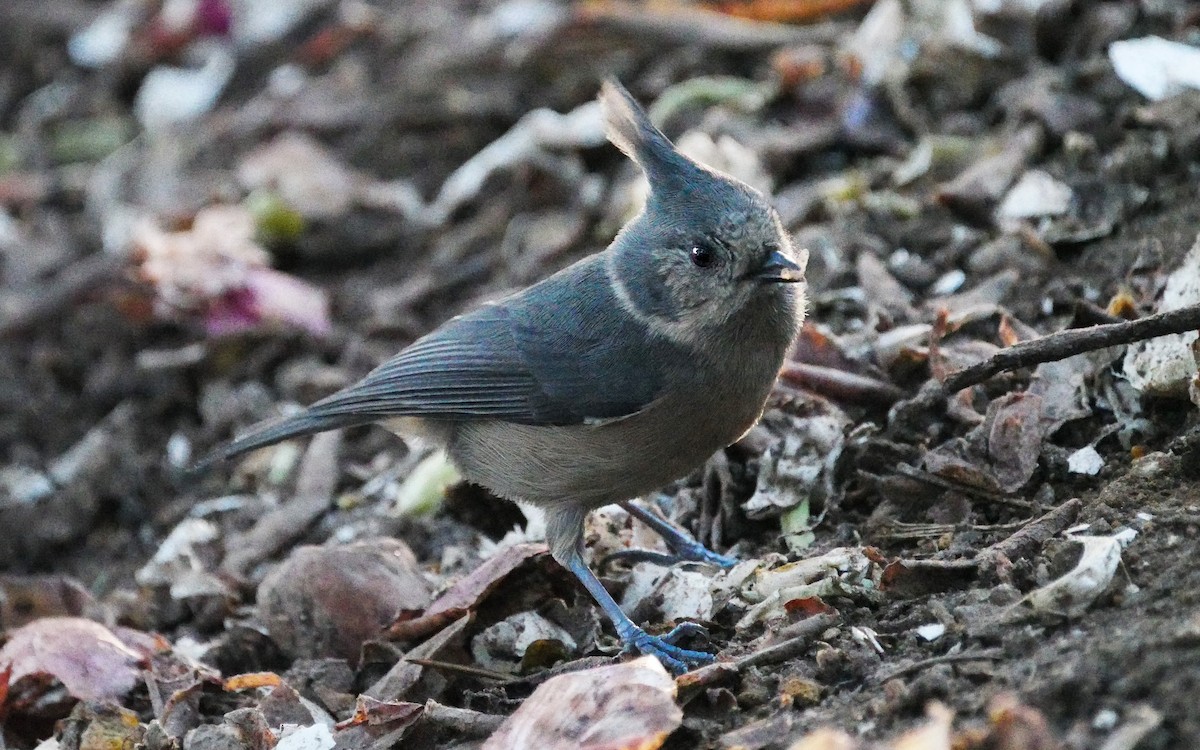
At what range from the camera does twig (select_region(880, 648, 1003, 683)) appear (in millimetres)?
2809

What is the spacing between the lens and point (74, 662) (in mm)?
3941

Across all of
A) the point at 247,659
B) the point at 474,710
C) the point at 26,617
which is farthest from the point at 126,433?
the point at 474,710

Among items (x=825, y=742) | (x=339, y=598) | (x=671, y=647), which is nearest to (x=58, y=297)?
(x=339, y=598)

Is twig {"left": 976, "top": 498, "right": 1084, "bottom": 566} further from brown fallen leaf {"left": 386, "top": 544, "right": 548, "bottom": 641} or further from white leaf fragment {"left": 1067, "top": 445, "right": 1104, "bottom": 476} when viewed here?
brown fallen leaf {"left": 386, "top": 544, "right": 548, "bottom": 641}

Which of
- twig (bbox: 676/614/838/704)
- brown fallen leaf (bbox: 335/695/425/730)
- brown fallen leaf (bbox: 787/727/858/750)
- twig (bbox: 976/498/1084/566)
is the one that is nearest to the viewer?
brown fallen leaf (bbox: 787/727/858/750)

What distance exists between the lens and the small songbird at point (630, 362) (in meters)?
3.88

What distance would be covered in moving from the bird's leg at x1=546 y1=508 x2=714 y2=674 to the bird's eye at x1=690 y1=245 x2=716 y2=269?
31.7 inches

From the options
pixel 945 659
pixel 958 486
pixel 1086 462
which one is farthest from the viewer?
pixel 958 486

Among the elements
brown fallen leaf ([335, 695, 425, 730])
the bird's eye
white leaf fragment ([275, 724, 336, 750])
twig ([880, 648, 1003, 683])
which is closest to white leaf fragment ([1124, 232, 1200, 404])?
twig ([880, 648, 1003, 683])

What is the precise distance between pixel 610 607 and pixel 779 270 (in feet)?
3.43

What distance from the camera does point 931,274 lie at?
4773mm

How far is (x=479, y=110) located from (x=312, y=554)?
3237 millimetres

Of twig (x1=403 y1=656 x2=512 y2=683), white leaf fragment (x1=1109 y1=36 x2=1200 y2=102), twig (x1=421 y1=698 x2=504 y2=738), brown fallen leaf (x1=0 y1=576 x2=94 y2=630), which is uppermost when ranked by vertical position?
white leaf fragment (x1=1109 y1=36 x2=1200 y2=102)

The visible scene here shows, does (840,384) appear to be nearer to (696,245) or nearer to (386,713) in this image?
(696,245)
